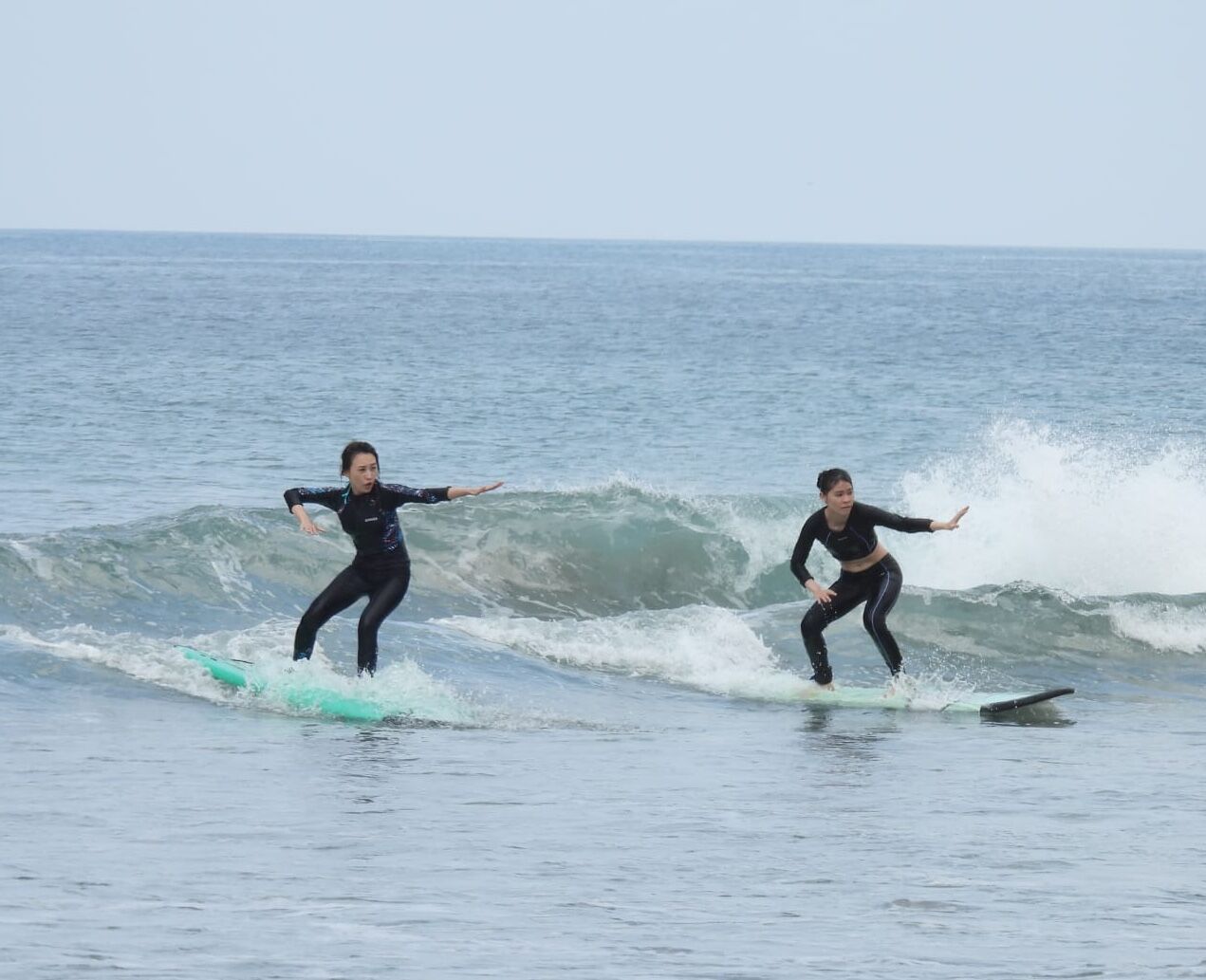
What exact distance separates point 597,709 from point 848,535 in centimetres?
217

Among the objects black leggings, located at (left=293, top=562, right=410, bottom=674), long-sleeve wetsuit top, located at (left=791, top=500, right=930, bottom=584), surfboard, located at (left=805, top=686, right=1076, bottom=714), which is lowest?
surfboard, located at (left=805, top=686, right=1076, bottom=714)

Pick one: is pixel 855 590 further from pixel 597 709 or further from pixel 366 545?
pixel 366 545

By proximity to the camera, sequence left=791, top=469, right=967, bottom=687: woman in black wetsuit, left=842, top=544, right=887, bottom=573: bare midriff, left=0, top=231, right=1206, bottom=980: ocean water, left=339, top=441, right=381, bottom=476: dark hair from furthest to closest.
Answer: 1. left=842, top=544, right=887, bottom=573: bare midriff
2. left=791, top=469, right=967, bottom=687: woman in black wetsuit
3. left=339, top=441, right=381, bottom=476: dark hair
4. left=0, top=231, right=1206, bottom=980: ocean water

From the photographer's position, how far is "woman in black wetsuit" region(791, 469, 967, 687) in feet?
40.6

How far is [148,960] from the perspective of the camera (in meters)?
6.18

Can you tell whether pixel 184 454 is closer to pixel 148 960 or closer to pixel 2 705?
pixel 2 705

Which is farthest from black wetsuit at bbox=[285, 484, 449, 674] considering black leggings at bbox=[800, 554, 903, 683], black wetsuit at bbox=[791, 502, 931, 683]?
black leggings at bbox=[800, 554, 903, 683]

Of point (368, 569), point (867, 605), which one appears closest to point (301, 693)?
point (368, 569)

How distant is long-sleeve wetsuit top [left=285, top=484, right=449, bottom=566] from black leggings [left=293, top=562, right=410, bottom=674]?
10cm

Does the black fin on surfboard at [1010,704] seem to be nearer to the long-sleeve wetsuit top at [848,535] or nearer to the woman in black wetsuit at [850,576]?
the woman in black wetsuit at [850,576]

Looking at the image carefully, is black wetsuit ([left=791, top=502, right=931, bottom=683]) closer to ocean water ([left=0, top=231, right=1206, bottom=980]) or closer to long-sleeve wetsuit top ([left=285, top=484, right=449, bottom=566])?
ocean water ([left=0, top=231, right=1206, bottom=980])

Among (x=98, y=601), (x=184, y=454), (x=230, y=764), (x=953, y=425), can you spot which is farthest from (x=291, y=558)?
(x=953, y=425)

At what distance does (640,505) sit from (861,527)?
948cm

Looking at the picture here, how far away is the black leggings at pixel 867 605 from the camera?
41.8ft
